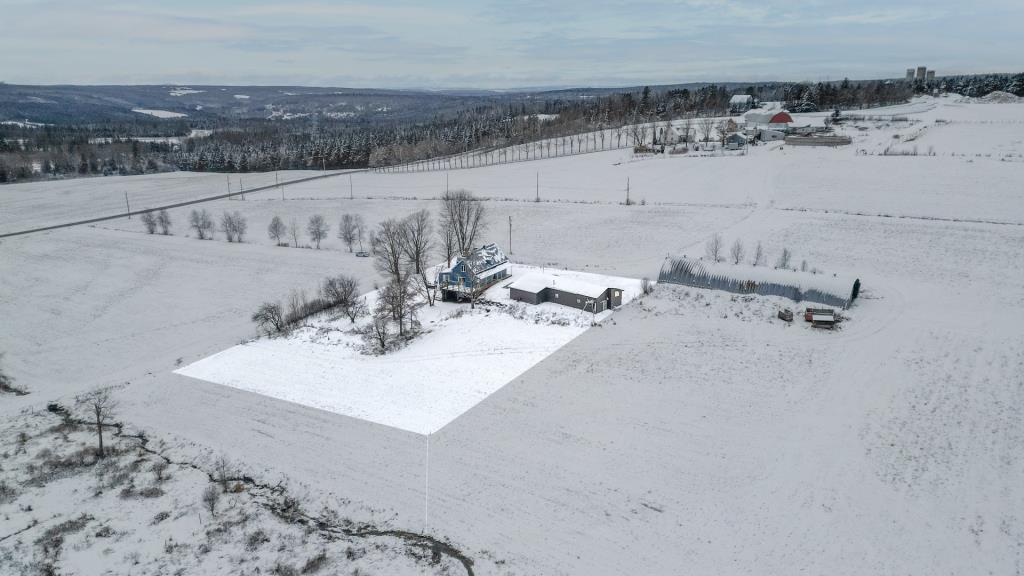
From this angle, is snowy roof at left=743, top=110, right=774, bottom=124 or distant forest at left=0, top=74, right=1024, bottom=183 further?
distant forest at left=0, top=74, right=1024, bottom=183

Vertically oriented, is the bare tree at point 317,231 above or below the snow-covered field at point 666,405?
above

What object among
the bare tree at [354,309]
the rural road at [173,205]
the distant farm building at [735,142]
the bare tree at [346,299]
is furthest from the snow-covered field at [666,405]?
the distant farm building at [735,142]

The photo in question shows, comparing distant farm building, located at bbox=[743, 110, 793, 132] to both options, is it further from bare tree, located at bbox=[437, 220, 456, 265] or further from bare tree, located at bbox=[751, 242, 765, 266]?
bare tree, located at bbox=[437, 220, 456, 265]

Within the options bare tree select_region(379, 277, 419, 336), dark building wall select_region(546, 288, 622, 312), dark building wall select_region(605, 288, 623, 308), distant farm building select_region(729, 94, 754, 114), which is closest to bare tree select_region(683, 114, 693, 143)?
distant farm building select_region(729, 94, 754, 114)

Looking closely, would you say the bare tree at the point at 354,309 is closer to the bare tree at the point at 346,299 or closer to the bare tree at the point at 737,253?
the bare tree at the point at 346,299

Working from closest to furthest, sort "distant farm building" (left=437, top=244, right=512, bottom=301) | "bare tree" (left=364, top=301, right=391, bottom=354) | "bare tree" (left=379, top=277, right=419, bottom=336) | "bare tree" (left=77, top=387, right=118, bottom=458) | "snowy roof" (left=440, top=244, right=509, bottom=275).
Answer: "bare tree" (left=77, top=387, right=118, bottom=458), "bare tree" (left=364, top=301, right=391, bottom=354), "bare tree" (left=379, top=277, right=419, bottom=336), "distant farm building" (left=437, top=244, right=512, bottom=301), "snowy roof" (left=440, top=244, right=509, bottom=275)

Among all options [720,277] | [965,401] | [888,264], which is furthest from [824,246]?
[965,401]

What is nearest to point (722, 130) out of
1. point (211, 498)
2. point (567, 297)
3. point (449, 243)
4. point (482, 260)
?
point (449, 243)
